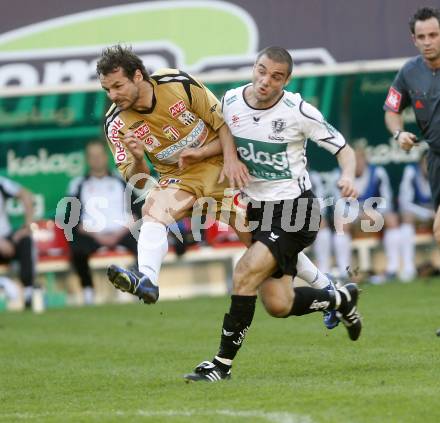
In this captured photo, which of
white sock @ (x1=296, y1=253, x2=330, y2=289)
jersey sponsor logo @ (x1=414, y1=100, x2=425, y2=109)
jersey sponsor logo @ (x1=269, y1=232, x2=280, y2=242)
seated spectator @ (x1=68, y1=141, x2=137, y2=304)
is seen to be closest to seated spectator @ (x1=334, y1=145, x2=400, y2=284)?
seated spectator @ (x1=68, y1=141, x2=137, y2=304)

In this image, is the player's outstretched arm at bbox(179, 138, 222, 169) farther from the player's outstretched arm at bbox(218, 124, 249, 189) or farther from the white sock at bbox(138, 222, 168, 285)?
the white sock at bbox(138, 222, 168, 285)

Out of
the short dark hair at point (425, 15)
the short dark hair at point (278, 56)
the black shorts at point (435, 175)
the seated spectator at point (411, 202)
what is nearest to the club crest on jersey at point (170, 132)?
the short dark hair at point (278, 56)

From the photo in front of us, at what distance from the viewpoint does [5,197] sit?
1595 cm

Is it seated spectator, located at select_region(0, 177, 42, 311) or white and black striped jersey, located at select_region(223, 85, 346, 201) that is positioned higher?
white and black striped jersey, located at select_region(223, 85, 346, 201)

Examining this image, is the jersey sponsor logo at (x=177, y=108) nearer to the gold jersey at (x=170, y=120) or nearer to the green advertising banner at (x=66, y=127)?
the gold jersey at (x=170, y=120)

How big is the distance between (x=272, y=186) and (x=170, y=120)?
0.84 meters

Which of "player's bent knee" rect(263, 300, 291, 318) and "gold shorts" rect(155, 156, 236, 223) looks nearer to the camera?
"player's bent knee" rect(263, 300, 291, 318)

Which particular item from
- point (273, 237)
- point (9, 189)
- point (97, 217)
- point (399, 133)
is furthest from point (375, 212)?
point (273, 237)

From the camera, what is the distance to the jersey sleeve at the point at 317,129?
784cm

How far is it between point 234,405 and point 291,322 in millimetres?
5781

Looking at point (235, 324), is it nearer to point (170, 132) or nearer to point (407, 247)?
point (170, 132)

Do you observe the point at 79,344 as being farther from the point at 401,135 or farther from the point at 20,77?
the point at 20,77

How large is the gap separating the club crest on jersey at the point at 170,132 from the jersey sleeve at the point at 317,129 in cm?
89

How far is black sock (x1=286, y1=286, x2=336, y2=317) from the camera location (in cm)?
808
